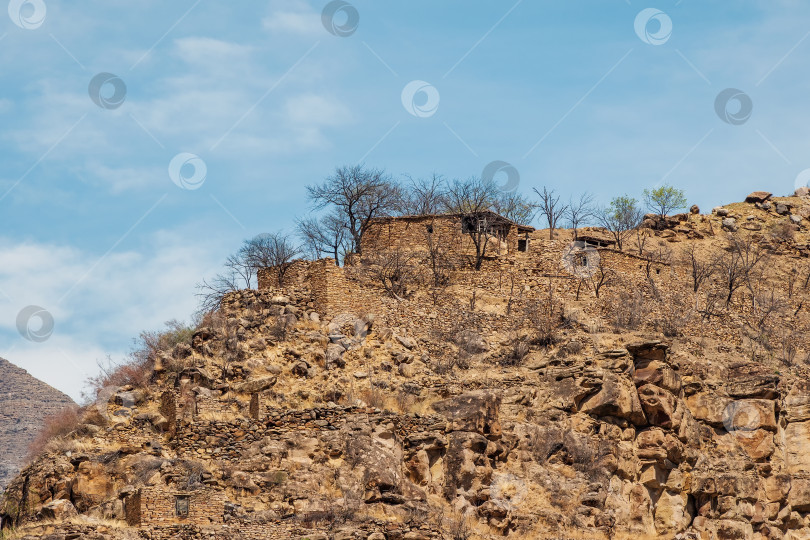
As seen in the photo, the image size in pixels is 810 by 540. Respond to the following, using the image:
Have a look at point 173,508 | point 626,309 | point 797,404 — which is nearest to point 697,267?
point 626,309

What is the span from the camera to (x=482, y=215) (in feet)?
180

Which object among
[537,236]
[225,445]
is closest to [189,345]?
[225,445]

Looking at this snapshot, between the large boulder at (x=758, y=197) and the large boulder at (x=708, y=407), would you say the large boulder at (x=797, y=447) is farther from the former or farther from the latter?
the large boulder at (x=758, y=197)

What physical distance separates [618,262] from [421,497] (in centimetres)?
2220

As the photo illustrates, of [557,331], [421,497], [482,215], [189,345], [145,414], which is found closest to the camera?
[421,497]

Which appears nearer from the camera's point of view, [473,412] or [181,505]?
[181,505]

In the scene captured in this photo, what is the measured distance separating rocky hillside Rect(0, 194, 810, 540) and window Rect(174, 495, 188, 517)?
54 mm

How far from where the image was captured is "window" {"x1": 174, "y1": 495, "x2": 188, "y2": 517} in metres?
32.1

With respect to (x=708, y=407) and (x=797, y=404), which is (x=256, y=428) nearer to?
(x=708, y=407)

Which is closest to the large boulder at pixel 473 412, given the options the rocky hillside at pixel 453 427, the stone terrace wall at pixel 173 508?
the rocky hillside at pixel 453 427

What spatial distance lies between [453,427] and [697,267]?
2535cm

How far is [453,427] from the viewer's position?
127 ft

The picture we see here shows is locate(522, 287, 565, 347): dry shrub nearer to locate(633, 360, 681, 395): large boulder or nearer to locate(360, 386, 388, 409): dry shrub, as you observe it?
locate(633, 360, 681, 395): large boulder

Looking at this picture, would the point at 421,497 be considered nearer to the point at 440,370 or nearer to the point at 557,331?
the point at 440,370
